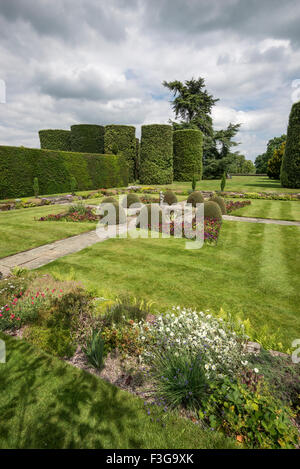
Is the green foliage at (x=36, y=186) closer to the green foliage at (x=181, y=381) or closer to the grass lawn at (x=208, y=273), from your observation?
the grass lawn at (x=208, y=273)

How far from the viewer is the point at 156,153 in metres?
29.7

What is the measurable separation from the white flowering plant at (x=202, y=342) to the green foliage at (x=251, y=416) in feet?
0.90

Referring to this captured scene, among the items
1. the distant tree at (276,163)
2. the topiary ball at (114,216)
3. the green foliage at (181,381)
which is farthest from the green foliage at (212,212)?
the distant tree at (276,163)

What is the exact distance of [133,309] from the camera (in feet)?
14.4

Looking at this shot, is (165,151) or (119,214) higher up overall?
(165,151)

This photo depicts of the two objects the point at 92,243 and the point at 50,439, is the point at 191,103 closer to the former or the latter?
the point at 92,243

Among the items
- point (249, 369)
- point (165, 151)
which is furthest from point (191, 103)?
point (249, 369)

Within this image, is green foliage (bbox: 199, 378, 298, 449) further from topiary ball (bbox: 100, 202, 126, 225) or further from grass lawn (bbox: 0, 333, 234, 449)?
topiary ball (bbox: 100, 202, 126, 225)

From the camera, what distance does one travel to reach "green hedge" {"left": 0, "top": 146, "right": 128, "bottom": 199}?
701 inches

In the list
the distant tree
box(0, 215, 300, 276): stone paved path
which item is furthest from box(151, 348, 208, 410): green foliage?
the distant tree

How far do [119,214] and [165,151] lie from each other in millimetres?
20537

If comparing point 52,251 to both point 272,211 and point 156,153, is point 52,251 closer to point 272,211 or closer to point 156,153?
point 272,211

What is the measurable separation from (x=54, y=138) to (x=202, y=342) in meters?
34.1

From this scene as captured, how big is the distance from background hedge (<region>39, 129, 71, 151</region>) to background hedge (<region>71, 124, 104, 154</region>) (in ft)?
4.42
